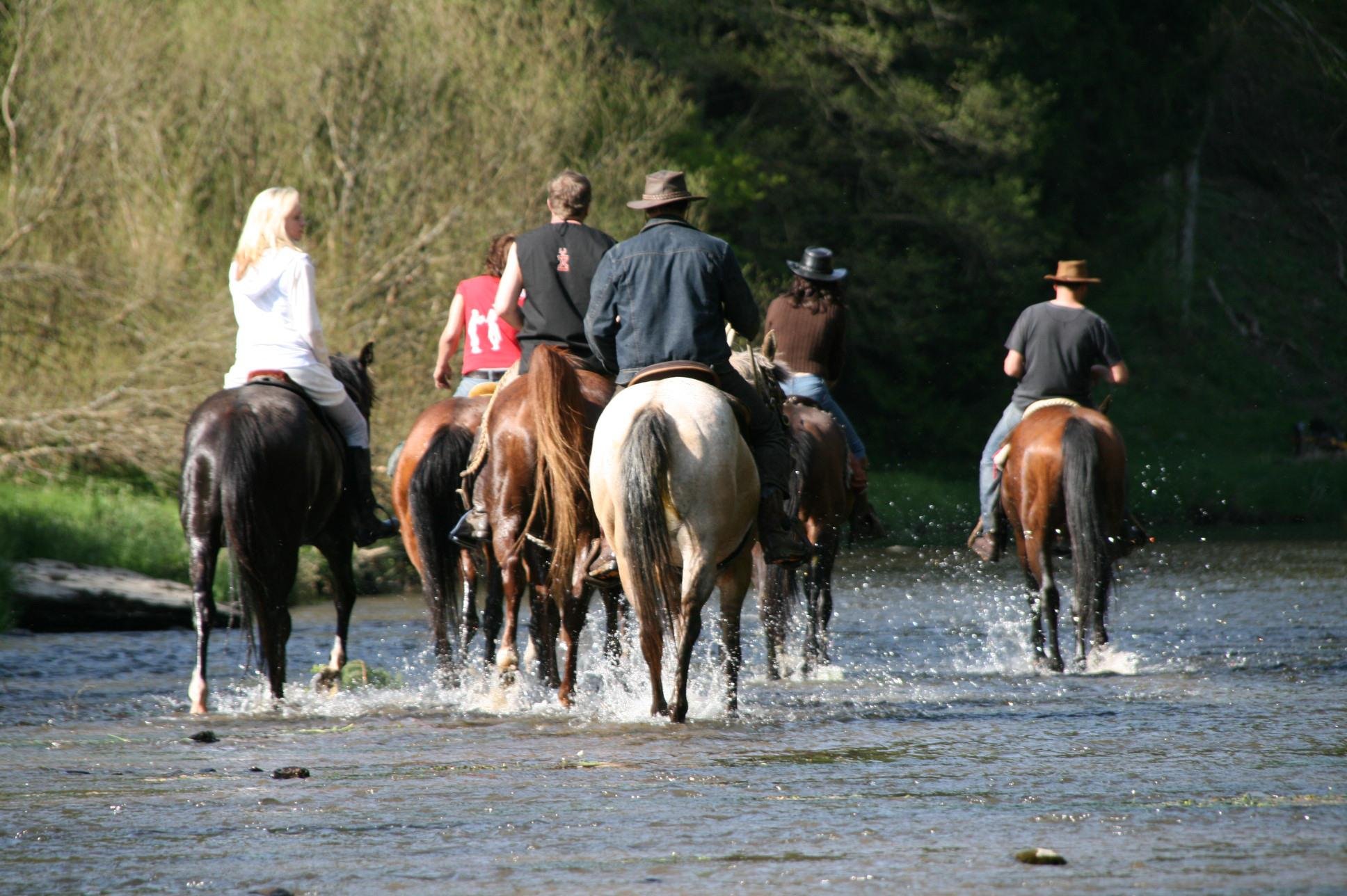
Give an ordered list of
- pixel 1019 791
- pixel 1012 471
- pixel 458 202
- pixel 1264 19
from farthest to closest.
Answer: pixel 1264 19
pixel 458 202
pixel 1012 471
pixel 1019 791

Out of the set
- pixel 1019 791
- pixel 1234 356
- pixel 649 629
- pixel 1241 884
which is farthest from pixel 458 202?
pixel 1234 356

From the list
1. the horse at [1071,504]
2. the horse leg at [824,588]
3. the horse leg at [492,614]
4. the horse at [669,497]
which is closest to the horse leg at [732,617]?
the horse at [669,497]

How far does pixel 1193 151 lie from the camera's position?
42.4m

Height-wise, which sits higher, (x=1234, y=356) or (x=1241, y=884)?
(x=1234, y=356)

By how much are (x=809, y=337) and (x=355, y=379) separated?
9.83 ft

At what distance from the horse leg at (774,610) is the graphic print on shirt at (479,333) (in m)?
2.07

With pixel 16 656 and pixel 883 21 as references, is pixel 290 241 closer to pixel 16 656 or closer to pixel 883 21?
pixel 16 656

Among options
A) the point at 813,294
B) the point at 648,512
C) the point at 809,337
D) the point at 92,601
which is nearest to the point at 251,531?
the point at 648,512

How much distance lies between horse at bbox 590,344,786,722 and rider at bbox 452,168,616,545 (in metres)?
1.52

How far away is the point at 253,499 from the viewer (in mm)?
8625

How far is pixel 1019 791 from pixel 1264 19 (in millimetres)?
43754

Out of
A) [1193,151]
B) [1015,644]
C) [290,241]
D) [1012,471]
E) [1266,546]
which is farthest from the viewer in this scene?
[1193,151]

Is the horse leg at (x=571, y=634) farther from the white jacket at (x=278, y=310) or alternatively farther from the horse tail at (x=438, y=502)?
the white jacket at (x=278, y=310)

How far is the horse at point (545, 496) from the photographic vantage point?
863 centimetres
